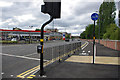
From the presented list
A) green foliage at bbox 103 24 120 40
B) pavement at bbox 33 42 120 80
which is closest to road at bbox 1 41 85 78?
pavement at bbox 33 42 120 80

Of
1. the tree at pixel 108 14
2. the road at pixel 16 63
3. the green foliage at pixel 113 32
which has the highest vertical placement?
the tree at pixel 108 14

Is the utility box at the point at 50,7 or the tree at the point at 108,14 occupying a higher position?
the tree at the point at 108,14

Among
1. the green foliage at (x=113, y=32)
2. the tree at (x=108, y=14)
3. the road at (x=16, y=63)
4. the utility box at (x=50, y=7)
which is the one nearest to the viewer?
the utility box at (x=50, y=7)

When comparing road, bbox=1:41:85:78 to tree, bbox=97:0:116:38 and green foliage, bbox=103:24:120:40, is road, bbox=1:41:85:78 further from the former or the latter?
tree, bbox=97:0:116:38

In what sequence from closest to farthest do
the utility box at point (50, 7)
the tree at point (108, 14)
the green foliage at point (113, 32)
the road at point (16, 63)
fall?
the utility box at point (50, 7), the road at point (16, 63), the green foliage at point (113, 32), the tree at point (108, 14)

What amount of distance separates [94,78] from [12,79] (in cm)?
351

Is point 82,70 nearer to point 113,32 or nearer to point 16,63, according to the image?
point 16,63

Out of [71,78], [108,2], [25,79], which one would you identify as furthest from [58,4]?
[108,2]

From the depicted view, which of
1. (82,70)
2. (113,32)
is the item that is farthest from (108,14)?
(82,70)

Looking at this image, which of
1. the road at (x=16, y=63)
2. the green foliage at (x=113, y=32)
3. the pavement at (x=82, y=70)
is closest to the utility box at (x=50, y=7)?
the pavement at (x=82, y=70)

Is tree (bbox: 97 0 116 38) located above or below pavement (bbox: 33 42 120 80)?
above

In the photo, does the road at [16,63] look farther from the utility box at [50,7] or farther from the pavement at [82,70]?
the utility box at [50,7]

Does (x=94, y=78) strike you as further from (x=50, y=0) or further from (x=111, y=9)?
(x=111, y=9)

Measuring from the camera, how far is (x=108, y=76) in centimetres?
487
